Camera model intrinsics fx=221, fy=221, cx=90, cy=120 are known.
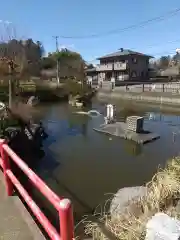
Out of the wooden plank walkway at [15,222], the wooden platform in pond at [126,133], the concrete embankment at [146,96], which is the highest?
the concrete embankment at [146,96]

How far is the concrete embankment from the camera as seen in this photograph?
19.7m

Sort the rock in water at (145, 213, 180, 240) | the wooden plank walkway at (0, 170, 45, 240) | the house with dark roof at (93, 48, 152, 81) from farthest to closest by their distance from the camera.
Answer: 1. the house with dark roof at (93, 48, 152, 81)
2. the wooden plank walkway at (0, 170, 45, 240)
3. the rock in water at (145, 213, 180, 240)

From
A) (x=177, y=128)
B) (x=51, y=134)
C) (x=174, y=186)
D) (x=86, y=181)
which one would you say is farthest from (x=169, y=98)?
(x=174, y=186)

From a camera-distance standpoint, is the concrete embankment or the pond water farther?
the concrete embankment

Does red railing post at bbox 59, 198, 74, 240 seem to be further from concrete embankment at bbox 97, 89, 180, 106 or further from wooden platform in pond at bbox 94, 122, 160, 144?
concrete embankment at bbox 97, 89, 180, 106

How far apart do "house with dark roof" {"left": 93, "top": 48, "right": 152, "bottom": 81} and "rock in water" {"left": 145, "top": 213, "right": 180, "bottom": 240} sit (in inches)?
1369

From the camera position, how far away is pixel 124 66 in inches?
1390

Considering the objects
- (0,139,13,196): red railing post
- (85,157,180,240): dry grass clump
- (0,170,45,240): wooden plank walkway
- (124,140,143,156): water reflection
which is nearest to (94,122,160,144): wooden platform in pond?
(124,140,143,156): water reflection

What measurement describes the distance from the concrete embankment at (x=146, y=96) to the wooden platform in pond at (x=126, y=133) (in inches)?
423

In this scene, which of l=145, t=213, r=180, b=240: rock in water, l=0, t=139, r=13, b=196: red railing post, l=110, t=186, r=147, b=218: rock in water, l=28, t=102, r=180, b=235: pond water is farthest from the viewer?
l=28, t=102, r=180, b=235: pond water

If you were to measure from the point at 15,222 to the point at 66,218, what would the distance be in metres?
1.13

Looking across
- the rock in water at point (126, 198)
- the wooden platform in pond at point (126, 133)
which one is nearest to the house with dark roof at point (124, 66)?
the wooden platform in pond at point (126, 133)

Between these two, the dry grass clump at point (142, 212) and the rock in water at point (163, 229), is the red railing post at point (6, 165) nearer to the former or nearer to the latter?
the dry grass clump at point (142, 212)

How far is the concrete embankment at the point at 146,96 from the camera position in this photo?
64.7 ft
